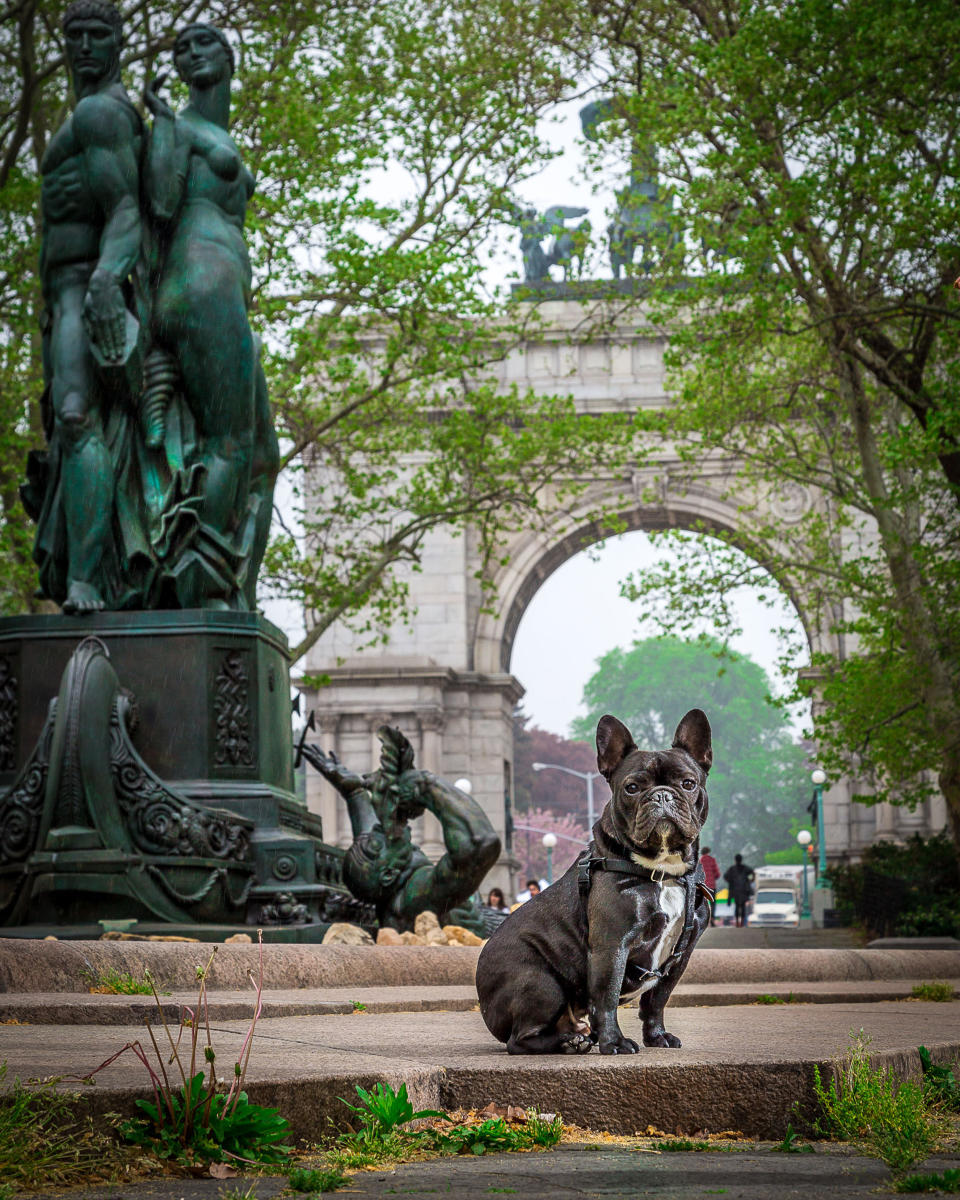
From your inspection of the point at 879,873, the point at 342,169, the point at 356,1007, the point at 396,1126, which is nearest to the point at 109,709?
the point at 356,1007

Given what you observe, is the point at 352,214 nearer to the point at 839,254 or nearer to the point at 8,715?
the point at 839,254

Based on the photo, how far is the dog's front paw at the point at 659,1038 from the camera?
12.8 ft

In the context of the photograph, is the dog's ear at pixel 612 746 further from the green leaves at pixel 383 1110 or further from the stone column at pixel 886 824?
the stone column at pixel 886 824

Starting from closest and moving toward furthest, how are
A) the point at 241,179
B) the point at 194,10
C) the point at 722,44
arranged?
1. the point at 241,179
2. the point at 722,44
3. the point at 194,10

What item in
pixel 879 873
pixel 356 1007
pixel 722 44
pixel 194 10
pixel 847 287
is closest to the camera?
pixel 356 1007

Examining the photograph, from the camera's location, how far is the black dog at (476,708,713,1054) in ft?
12.0

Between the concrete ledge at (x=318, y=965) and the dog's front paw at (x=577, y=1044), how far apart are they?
237 cm

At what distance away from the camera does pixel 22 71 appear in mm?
18281

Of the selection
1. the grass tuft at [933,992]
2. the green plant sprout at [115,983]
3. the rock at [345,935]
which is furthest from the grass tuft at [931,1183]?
the grass tuft at [933,992]

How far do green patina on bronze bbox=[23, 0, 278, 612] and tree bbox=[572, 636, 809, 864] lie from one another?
9814 cm

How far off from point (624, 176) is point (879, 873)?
36.1ft

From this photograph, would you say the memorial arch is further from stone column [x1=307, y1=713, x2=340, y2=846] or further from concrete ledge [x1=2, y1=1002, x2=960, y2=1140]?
concrete ledge [x1=2, y1=1002, x2=960, y2=1140]

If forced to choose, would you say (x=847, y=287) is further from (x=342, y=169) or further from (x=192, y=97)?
(x=192, y=97)

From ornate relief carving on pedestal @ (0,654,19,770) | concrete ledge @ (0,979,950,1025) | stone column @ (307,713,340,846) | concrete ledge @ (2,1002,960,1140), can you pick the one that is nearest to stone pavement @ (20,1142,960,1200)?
concrete ledge @ (2,1002,960,1140)
